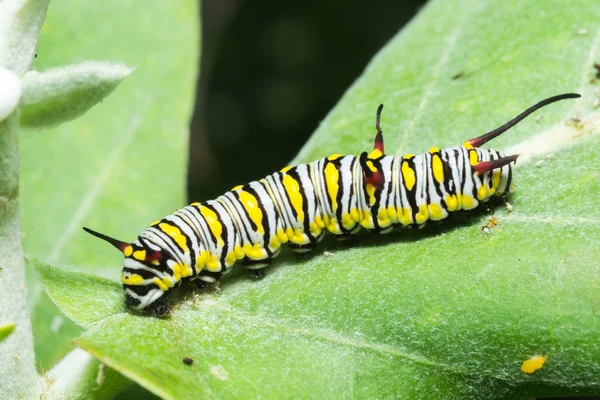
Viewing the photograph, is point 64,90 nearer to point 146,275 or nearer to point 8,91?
point 8,91

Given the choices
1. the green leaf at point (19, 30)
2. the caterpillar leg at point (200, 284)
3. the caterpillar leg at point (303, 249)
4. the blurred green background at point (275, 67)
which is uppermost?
the green leaf at point (19, 30)

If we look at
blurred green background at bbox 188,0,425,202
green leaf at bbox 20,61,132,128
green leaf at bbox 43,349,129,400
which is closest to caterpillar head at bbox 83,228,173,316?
green leaf at bbox 43,349,129,400

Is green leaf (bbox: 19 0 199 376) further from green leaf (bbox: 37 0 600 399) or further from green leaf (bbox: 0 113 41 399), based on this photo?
green leaf (bbox: 0 113 41 399)

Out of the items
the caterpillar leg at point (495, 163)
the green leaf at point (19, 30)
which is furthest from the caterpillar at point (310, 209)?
A: the green leaf at point (19, 30)

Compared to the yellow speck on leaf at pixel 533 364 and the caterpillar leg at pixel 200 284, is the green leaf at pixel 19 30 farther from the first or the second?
the yellow speck on leaf at pixel 533 364

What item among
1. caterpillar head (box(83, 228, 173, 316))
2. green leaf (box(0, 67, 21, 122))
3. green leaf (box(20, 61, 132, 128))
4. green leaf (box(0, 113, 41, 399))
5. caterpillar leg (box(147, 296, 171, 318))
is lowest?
caterpillar leg (box(147, 296, 171, 318))

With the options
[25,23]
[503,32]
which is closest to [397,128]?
[503,32]

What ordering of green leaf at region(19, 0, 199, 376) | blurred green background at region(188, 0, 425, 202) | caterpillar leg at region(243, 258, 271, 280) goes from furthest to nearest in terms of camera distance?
blurred green background at region(188, 0, 425, 202)
green leaf at region(19, 0, 199, 376)
caterpillar leg at region(243, 258, 271, 280)
